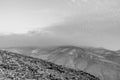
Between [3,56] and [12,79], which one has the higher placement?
[3,56]

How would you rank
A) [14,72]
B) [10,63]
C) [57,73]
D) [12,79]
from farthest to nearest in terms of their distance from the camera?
[57,73]
[10,63]
[14,72]
[12,79]

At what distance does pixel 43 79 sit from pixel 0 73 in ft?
13.5

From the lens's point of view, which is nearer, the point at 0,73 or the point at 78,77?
the point at 0,73

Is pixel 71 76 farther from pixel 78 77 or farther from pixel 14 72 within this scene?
pixel 14 72

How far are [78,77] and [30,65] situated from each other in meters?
5.59

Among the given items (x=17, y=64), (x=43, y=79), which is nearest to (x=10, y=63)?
(x=17, y=64)

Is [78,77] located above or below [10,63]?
below

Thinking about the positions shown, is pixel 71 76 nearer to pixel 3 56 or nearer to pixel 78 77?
pixel 78 77

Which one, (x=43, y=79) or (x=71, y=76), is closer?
(x=43, y=79)

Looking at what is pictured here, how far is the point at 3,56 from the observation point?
2472cm

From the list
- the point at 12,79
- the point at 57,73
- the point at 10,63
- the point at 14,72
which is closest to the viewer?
the point at 12,79

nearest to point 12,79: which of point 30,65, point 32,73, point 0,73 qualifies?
point 0,73

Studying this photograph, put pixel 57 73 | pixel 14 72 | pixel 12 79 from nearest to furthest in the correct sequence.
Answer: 1. pixel 12 79
2. pixel 14 72
3. pixel 57 73

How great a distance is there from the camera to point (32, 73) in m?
22.5
